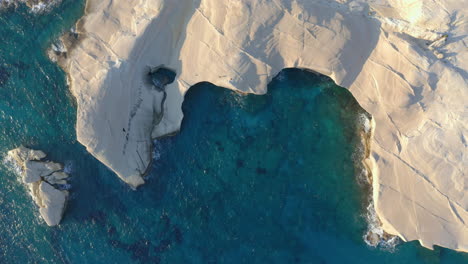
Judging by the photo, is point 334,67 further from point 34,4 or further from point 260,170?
point 34,4

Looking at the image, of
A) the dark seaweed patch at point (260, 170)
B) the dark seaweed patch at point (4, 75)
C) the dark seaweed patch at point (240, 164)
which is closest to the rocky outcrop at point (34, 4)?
the dark seaweed patch at point (4, 75)

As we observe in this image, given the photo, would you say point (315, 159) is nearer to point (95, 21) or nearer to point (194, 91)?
point (194, 91)

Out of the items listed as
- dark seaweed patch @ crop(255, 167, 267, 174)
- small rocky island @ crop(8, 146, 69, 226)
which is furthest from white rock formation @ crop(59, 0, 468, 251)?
dark seaweed patch @ crop(255, 167, 267, 174)

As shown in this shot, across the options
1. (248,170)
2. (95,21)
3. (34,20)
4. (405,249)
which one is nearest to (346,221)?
(405,249)

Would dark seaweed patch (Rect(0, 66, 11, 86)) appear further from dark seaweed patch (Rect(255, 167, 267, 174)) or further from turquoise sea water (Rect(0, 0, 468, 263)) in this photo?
dark seaweed patch (Rect(255, 167, 267, 174))

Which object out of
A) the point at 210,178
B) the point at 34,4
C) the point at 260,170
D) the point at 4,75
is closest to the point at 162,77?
the point at 210,178
